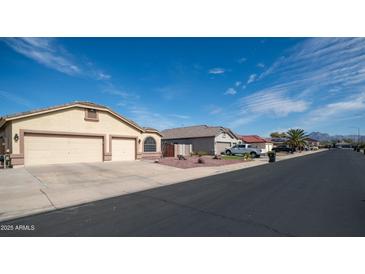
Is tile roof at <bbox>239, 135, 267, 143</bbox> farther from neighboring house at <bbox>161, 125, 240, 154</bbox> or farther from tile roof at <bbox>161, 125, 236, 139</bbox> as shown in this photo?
tile roof at <bbox>161, 125, 236, 139</bbox>

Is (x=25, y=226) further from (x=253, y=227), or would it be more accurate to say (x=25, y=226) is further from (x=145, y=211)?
(x=253, y=227)

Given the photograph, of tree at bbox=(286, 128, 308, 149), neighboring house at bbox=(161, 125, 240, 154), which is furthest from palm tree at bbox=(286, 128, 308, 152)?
neighboring house at bbox=(161, 125, 240, 154)

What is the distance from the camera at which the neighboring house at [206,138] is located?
107 feet

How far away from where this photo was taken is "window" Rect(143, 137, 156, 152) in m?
22.8

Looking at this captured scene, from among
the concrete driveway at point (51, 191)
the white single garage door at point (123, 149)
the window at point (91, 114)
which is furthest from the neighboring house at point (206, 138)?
the concrete driveway at point (51, 191)

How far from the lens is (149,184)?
957 centimetres

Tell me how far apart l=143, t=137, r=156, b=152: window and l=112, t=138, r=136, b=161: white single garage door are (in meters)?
1.88

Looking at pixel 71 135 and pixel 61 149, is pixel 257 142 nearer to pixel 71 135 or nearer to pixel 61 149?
pixel 71 135

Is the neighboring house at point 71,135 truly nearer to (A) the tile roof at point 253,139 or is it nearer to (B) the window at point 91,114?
(B) the window at point 91,114

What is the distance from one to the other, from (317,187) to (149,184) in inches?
304

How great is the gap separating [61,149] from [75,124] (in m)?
2.35

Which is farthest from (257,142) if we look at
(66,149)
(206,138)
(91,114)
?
(66,149)

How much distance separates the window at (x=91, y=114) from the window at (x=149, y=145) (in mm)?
6254

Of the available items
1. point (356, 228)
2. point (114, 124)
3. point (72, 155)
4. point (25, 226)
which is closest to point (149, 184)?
point (25, 226)
